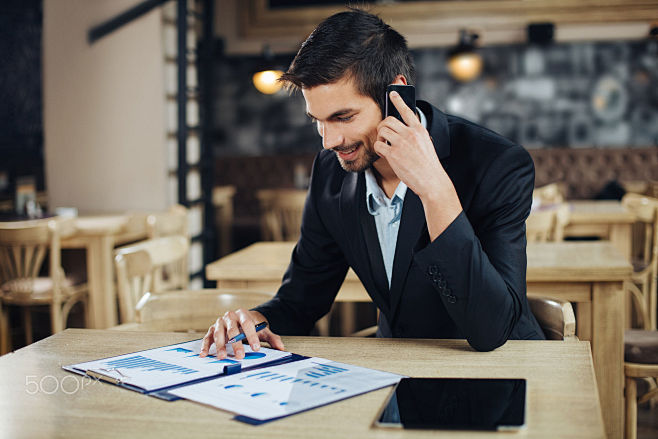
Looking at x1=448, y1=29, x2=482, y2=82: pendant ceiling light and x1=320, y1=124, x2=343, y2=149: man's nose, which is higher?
x1=448, y1=29, x2=482, y2=82: pendant ceiling light

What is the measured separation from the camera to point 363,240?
1.69 m

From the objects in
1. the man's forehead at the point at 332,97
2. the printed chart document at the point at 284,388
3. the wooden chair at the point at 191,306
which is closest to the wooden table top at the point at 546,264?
the wooden chair at the point at 191,306

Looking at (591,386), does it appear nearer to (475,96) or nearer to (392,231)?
(392,231)

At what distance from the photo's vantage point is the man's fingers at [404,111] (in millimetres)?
1436

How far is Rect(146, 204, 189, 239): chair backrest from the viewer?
4019 mm

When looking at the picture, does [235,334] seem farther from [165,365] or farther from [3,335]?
[3,335]

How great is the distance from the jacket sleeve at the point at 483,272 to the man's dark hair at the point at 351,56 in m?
0.40

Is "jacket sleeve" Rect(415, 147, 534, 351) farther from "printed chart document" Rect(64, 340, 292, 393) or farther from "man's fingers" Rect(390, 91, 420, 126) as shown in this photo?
"printed chart document" Rect(64, 340, 292, 393)

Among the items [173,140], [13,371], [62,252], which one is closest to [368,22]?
[13,371]

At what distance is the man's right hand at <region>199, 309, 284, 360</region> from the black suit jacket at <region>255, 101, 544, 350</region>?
173 mm

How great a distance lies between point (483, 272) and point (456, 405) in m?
0.39

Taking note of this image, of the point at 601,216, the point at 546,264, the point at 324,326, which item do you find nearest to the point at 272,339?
the point at 546,264

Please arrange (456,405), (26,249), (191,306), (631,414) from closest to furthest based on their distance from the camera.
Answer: (456,405) < (191,306) < (631,414) < (26,249)

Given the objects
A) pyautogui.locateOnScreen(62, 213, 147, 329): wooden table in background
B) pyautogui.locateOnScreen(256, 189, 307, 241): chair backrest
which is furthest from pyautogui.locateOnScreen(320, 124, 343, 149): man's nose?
pyautogui.locateOnScreen(256, 189, 307, 241): chair backrest
